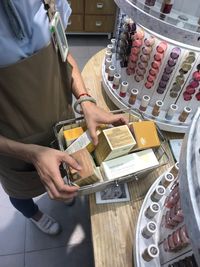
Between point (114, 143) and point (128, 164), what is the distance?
0.09 metres

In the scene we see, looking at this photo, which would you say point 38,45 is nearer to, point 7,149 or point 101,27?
point 7,149

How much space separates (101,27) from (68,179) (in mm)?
2322

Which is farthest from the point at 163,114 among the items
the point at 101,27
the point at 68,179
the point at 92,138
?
the point at 101,27

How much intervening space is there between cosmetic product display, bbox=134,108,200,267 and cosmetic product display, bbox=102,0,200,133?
0.87 ft

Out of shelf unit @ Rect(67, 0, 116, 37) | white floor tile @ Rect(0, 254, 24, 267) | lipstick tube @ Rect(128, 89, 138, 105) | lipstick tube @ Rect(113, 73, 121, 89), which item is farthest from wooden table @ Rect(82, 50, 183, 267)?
shelf unit @ Rect(67, 0, 116, 37)

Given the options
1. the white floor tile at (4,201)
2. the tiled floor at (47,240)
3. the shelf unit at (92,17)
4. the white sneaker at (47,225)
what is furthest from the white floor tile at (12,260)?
the shelf unit at (92,17)

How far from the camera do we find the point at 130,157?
81 centimetres

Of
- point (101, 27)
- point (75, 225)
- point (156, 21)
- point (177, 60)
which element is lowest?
point (75, 225)

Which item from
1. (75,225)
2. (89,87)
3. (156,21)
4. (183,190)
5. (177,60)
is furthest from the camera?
(75,225)

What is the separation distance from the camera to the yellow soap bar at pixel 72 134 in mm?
835

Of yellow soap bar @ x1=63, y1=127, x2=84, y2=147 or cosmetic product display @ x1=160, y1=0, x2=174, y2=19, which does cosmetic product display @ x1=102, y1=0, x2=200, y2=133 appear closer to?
cosmetic product display @ x1=160, y1=0, x2=174, y2=19

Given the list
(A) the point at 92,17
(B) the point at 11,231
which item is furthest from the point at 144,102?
(A) the point at 92,17

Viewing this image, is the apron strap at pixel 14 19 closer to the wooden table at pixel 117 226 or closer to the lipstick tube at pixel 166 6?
the lipstick tube at pixel 166 6

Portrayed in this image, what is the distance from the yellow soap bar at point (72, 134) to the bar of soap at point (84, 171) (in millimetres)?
84
